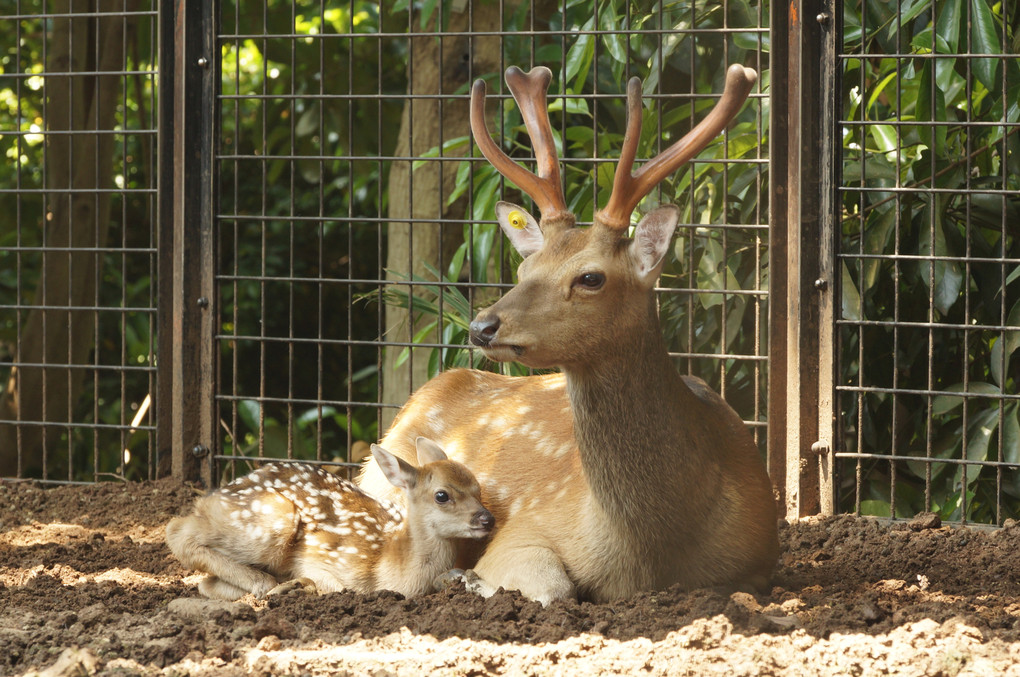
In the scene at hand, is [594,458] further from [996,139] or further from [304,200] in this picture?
[304,200]

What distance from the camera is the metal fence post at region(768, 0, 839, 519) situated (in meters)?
4.61

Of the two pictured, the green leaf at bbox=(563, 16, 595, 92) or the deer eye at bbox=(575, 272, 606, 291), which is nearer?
the deer eye at bbox=(575, 272, 606, 291)

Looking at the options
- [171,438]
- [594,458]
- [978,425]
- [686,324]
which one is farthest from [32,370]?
[978,425]

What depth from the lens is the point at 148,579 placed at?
163 inches

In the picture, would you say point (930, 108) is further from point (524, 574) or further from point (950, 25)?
point (524, 574)

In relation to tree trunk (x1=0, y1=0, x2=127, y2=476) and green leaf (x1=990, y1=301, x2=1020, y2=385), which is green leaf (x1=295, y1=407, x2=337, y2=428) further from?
green leaf (x1=990, y1=301, x2=1020, y2=385)

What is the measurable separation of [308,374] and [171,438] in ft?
16.1

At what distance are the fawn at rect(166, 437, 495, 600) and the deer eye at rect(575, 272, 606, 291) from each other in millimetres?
826

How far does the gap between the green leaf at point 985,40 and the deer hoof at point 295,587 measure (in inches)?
121

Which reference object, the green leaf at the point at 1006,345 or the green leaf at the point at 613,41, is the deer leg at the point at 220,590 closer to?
the green leaf at the point at 613,41

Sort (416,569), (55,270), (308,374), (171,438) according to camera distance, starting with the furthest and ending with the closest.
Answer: (308,374) → (55,270) → (171,438) → (416,569)

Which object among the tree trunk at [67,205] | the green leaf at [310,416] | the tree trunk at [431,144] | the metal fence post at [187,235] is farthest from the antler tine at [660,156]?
the green leaf at [310,416]

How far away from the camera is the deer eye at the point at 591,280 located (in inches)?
138

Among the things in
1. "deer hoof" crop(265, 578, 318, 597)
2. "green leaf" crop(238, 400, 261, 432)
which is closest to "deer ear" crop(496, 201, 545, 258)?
"deer hoof" crop(265, 578, 318, 597)
